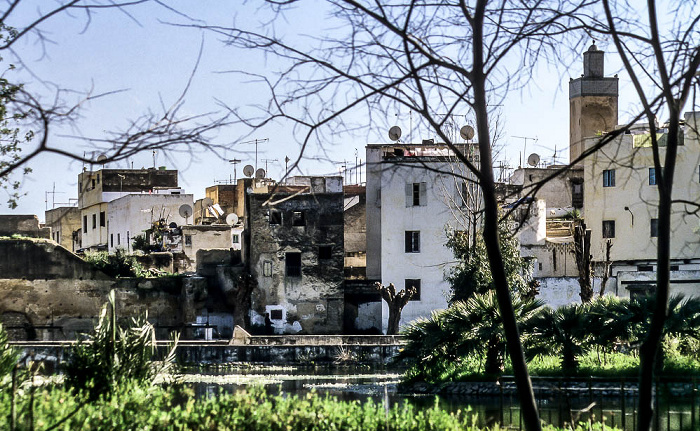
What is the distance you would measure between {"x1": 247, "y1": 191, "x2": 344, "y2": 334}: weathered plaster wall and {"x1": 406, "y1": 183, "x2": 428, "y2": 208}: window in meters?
2.68

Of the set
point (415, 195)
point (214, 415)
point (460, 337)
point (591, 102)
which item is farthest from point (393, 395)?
point (591, 102)

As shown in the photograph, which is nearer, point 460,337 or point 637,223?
point 460,337

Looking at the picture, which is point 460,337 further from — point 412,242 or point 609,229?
point 609,229

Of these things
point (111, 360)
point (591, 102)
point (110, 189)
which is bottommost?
point (111, 360)

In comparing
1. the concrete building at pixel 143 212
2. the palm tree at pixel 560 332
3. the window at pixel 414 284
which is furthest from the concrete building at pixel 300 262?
the palm tree at pixel 560 332

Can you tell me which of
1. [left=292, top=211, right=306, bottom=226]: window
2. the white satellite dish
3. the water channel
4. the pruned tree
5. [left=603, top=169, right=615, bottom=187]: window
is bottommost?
the water channel

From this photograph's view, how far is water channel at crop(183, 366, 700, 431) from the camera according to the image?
1931 centimetres

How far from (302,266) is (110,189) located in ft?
75.5

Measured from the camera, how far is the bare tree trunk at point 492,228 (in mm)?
9227

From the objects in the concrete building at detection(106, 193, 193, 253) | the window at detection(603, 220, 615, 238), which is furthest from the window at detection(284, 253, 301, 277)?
the concrete building at detection(106, 193, 193, 253)

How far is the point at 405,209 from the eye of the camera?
4362cm

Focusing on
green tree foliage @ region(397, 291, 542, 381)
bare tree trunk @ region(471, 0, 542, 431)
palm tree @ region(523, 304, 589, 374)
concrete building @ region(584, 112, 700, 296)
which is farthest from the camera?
concrete building @ region(584, 112, 700, 296)

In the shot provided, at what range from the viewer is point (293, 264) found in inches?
1722

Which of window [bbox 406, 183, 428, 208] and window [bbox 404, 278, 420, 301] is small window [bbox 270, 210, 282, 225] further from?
window [bbox 404, 278, 420, 301]
